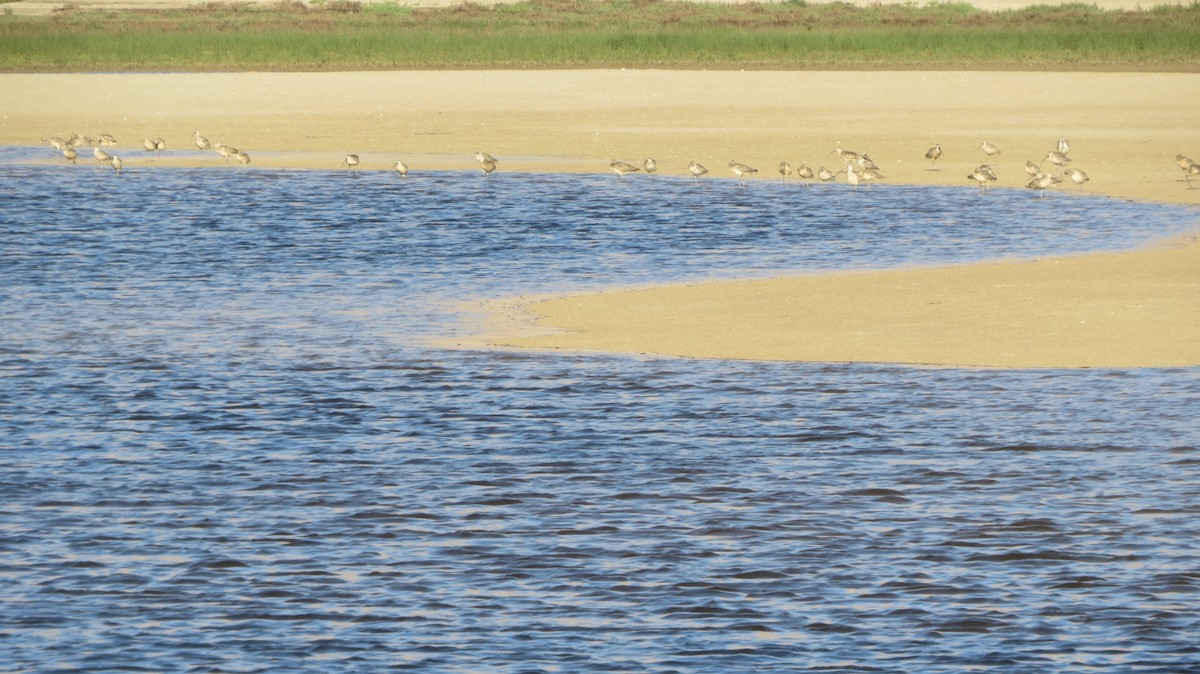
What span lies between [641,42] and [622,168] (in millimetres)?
24540

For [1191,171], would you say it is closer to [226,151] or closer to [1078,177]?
[1078,177]

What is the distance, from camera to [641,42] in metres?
58.2

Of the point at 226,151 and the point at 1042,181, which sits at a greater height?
the point at 1042,181

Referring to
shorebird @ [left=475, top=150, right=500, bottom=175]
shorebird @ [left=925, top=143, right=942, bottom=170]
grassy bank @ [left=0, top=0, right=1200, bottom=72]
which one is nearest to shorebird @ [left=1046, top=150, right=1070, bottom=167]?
shorebird @ [left=925, top=143, right=942, bottom=170]

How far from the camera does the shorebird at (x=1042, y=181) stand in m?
30.6

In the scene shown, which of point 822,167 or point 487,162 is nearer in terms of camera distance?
point 822,167

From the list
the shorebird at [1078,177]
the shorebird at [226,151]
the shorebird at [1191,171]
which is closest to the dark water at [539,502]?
the shorebird at [1078,177]

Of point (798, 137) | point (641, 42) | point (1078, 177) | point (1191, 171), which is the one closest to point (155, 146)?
point (798, 137)

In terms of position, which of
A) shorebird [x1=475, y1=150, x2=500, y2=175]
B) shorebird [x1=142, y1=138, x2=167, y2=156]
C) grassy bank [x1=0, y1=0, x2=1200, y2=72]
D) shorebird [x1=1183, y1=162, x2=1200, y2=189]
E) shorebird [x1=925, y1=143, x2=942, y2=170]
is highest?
grassy bank [x1=0, y1=0, x2=1200, y2=72]

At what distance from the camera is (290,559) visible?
11141 millimetres

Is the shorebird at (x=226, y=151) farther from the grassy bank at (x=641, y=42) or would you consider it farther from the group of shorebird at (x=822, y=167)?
the grassy bank at (x=641, y=42)

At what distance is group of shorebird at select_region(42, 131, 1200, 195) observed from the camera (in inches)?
1230

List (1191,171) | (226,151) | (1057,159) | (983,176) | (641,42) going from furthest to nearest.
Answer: (641,42)
(226,151)
(1057,159)
(983,176)
(1191,171)

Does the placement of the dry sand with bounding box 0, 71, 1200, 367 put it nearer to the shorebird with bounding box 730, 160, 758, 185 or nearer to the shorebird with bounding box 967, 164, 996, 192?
the shorebird with bounding box 967, 164, 996, 192
